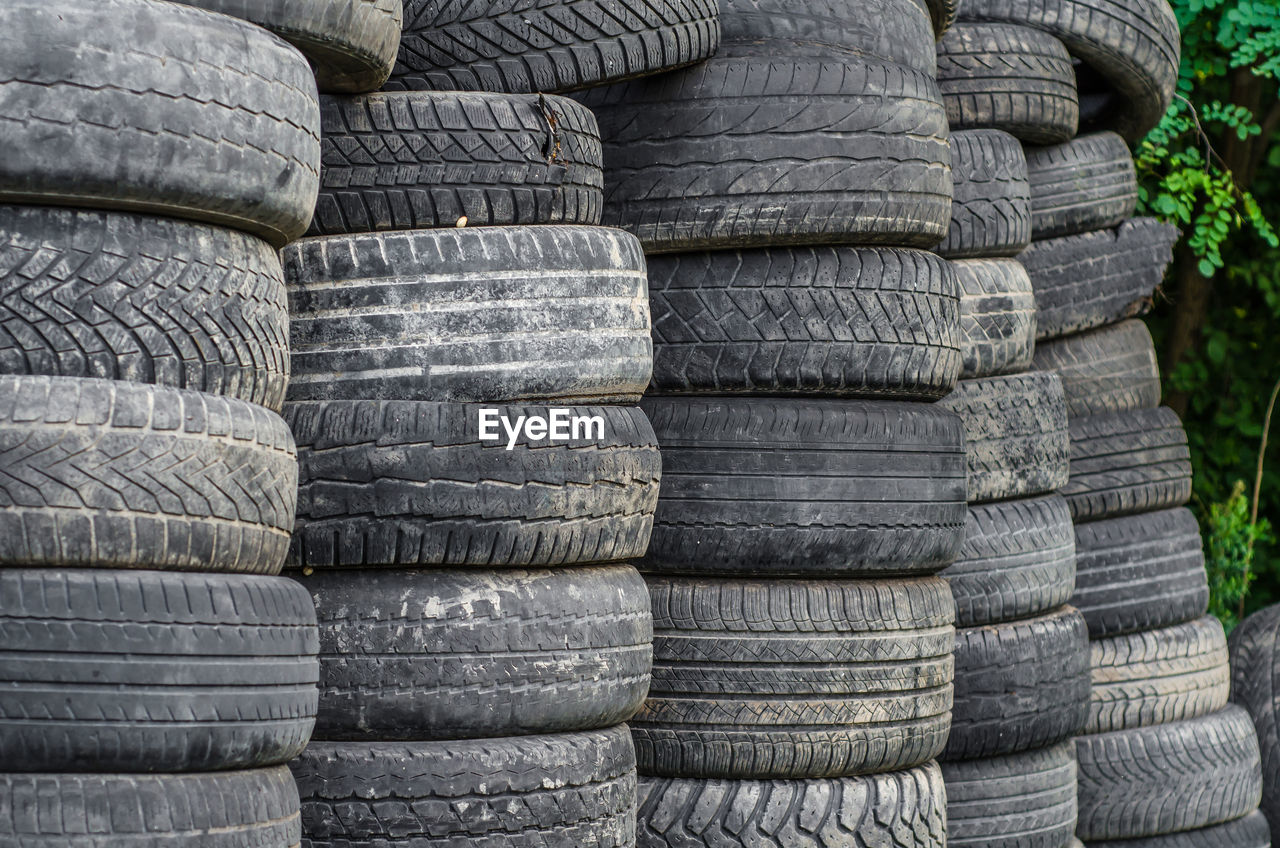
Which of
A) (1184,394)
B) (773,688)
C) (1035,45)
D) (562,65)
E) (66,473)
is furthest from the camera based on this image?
(1184,394)

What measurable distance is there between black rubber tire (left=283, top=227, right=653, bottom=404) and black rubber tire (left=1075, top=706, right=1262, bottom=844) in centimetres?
293

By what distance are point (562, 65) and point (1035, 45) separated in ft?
7.09

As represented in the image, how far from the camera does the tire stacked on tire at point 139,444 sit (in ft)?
7.46

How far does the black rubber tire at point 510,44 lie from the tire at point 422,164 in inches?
10.8

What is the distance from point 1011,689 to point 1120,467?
48.6 inches

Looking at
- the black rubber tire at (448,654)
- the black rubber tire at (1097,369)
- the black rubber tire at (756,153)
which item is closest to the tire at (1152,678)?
the black rubber tire at (1097,369)

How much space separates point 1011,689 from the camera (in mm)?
4570

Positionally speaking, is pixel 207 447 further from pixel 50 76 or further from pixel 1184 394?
pixel 1184 394

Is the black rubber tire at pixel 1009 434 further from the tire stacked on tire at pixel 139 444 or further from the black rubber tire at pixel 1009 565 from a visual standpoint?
the tire stacked on tire at pixel 139 444

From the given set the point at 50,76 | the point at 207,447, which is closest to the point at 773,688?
the point at 207,447

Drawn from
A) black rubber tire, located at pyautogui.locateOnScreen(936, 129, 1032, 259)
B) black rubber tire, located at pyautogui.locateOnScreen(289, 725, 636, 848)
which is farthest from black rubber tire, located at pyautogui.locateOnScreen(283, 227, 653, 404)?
black rubber tire, located at pyautogui.locateOnScreen(936, 129, 1032, 259)

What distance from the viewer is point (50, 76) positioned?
2314 mm

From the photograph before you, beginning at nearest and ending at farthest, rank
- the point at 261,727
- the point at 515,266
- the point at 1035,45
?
1. the point at 261,727
2. the point at 515,266
3. the point at 1035,45

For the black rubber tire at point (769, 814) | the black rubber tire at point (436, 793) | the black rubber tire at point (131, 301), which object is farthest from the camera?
the black rubber tire at point (769, 814)
